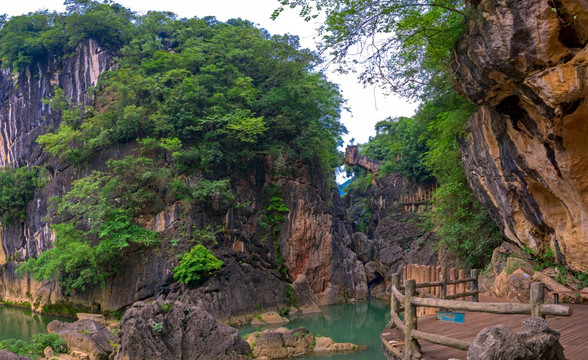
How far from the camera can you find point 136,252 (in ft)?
60.0

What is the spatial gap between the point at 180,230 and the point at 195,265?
6.65ft

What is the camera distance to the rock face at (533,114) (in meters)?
6.36

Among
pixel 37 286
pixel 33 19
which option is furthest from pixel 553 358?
pixel 33 19

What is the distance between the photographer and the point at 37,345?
11438 mm

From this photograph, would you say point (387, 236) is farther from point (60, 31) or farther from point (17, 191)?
point (60, 31)

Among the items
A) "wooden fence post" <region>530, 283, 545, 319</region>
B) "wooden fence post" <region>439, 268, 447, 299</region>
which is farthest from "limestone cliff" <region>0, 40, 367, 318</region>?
"wooden fence post" <region>530, 283, 545, 319</region>

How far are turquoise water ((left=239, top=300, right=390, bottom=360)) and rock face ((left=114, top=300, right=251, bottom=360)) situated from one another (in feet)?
7.79

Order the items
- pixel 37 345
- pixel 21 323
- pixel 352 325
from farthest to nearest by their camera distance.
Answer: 1. pixel 21 323
2. pixel 352 325
3. pixel 37 345

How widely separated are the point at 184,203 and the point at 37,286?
29.9ft

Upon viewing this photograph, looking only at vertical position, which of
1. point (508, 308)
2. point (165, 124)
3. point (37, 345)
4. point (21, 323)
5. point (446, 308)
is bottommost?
point (21, 323)

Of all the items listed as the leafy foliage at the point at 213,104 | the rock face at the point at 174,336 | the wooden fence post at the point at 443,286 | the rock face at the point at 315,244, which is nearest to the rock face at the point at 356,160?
the leafy foliage at the point at 213,104

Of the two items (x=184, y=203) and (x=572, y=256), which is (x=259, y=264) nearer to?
(x=184, y=203)

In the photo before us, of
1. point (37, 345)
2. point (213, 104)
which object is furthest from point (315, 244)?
point (37, 345)

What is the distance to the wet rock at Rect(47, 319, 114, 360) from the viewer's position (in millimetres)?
11508
